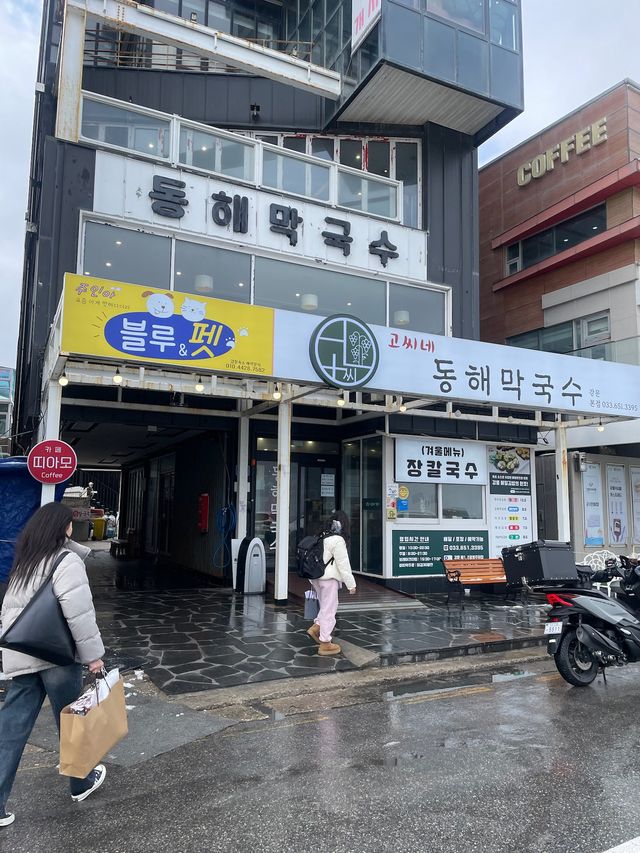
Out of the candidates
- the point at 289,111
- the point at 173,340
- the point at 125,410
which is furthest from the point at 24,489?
the point at 289,111

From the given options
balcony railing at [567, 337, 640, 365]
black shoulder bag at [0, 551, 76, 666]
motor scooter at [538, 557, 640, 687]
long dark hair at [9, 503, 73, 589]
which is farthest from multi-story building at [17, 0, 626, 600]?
black shoulder bag at [0, 551, 76, 666]

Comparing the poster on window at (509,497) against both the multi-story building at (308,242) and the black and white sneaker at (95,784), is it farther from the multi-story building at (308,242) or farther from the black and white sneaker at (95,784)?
the black and white sneaker at (95,784)

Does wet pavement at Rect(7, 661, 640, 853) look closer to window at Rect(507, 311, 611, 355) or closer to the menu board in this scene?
the menu board

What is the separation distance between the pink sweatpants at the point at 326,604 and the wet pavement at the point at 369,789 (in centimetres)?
210

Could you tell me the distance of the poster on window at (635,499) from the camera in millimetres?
16750

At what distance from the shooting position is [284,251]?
12672 mm

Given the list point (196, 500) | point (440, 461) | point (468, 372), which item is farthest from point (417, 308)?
point (196, 500)

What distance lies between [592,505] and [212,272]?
36.7 feet

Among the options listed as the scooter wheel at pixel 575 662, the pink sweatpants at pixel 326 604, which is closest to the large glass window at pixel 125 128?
the pink sweatpants at pixel 326 604

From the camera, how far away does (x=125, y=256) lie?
1141cm

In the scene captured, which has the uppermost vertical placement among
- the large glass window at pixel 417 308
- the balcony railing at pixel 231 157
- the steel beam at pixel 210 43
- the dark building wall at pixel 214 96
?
the steel beam at pixel 210 43

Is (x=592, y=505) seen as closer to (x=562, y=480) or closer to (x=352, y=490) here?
(x=562, y=480)

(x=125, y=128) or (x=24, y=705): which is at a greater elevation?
(x=125, y=128)

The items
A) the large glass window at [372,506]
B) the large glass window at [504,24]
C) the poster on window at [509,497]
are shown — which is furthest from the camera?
the large glass window at [504,24]
